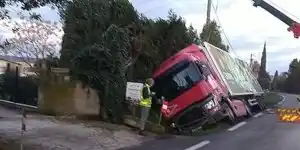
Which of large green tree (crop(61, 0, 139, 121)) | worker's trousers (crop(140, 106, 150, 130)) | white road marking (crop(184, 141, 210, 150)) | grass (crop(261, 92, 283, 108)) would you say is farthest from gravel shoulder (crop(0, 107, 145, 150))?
grass (crop(261, 92, 283, 108))

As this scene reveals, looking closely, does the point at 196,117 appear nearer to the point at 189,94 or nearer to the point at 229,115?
the point at 189,94

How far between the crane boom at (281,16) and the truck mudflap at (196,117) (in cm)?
451

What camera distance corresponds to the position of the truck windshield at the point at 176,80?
19.3 metres

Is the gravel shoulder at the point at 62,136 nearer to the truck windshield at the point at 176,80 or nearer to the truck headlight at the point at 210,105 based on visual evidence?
the truck windshield at the point at 176,80

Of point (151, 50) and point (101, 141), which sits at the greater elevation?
point (151, 50)

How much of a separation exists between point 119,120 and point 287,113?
27.2 feet

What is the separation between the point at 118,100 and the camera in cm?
1875

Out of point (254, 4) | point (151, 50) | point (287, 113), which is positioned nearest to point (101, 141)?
point (287, 113)

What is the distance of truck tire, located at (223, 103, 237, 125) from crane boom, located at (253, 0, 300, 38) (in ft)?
12.6

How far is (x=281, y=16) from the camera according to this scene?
22.8 metres

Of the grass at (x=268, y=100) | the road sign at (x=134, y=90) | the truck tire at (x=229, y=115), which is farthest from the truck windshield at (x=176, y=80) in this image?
the grass at (x=268, y=100)

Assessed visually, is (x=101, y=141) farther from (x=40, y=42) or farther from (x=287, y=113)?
(x=40, y=42)

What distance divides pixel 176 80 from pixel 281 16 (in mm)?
6168

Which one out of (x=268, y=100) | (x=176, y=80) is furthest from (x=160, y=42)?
(x=268, y=100)
